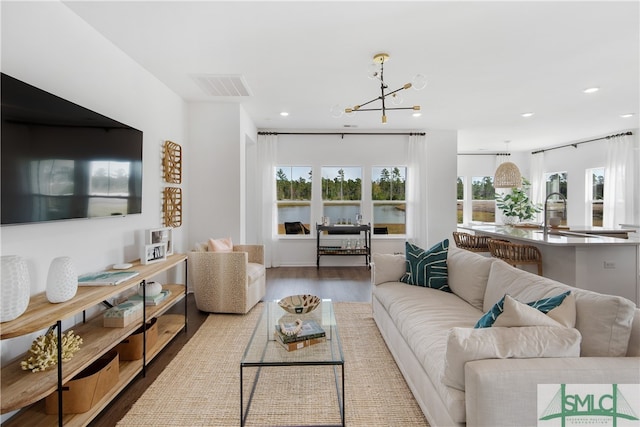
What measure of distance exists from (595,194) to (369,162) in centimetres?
506

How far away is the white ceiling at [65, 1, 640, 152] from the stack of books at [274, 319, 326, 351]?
222cm

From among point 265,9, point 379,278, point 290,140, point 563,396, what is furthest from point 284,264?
point 563,396

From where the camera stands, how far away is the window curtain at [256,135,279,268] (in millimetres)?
6004

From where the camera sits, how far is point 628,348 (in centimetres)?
139

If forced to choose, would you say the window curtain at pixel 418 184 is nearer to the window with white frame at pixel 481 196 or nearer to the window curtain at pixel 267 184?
the window curtain at pixel 267 184

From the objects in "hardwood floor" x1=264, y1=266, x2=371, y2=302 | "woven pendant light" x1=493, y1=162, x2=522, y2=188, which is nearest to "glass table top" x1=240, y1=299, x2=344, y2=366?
"hardwood floor" x1=264, y1=266, x2=371, y2=302

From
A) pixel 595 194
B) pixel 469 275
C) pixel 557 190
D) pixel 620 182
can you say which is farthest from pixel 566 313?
pixel 557 190

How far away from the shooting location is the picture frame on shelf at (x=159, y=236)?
296 cm

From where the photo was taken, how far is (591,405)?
125cm

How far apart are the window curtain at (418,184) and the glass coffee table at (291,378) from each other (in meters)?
4.12

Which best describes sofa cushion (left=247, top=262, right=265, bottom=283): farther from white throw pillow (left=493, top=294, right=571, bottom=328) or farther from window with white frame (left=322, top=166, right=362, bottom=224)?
white throw pillow (left=493, top=294, right=571, bottom=328)

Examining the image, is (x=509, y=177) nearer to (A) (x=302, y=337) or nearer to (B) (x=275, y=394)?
(A) (x=302, y=337)

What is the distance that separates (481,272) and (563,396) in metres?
1.32

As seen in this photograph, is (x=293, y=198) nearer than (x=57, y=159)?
No
